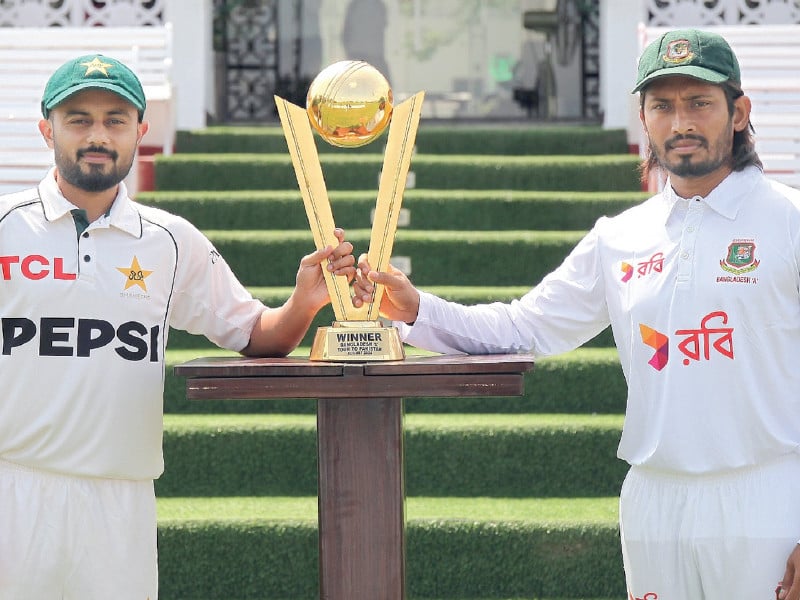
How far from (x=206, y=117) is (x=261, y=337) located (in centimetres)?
449

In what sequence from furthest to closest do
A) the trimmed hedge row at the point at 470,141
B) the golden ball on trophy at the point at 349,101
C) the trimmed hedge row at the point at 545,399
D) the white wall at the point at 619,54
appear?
the white wall at the point at 619,54, the trimmed hedge row at the point at 470,141, the trimmed hedge row at the point at 545,399, the golden ball on trophy at the point at 349,101

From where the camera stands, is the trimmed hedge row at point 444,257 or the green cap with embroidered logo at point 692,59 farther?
the trimmed hedge row at point 444,257

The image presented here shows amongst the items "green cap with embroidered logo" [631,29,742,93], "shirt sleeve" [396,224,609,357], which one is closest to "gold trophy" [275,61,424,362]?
"shirt sleeve" [396,224,609,357]

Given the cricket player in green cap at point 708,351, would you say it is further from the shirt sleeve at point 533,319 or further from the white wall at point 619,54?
the white wall at point 619,54

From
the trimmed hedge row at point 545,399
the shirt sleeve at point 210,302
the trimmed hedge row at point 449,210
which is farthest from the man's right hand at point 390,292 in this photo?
the trimmed hedge row at point 449,210

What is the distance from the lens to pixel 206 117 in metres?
7.09

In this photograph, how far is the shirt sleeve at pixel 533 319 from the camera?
8.90ft

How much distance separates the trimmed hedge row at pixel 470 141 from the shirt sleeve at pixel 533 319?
3819 mm

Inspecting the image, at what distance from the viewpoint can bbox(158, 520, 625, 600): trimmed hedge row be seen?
3.78m

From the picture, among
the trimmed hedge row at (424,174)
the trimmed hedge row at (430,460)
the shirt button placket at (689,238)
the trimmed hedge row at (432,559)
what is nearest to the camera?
the shirt button placket at (689,238)

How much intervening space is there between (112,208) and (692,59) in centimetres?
118

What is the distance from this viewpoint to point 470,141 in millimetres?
6621

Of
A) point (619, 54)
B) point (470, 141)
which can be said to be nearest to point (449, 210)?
point (470, 141)

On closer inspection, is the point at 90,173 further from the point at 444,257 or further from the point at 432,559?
the point at 444,257
